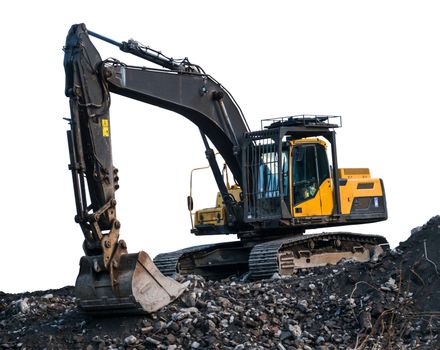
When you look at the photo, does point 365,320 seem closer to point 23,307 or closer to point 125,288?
point 125,288

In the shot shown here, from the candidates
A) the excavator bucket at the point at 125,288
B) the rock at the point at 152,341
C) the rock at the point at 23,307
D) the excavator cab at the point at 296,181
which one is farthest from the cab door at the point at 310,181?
the rock at the point at 152,341

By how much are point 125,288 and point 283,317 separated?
2030 mm

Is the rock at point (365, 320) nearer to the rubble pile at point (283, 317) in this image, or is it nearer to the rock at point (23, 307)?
the rubble pile at point (283, 317)

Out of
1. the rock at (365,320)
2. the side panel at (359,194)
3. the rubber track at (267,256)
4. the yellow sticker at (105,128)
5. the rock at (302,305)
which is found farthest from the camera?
the side panel at (359,194)

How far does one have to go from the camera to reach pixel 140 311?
12492mm

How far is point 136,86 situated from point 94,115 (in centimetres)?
151

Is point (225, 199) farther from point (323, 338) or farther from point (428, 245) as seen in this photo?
point (323, 338)

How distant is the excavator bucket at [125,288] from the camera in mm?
12531

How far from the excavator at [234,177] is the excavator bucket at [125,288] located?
43 millimetres

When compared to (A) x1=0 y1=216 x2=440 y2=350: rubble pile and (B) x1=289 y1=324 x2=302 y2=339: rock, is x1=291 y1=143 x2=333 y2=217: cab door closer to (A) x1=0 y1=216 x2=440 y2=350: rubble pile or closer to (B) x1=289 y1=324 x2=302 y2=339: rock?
(A) x1=0 y1=216 x2=440 y2=350: rubble pile

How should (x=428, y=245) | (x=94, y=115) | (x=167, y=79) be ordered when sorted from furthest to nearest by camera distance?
(x=167, y=79) < (x=428, y=245) < (x=94, y=115)

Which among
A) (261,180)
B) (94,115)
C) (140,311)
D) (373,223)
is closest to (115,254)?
(140,311)

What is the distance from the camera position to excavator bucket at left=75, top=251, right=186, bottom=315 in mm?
12531

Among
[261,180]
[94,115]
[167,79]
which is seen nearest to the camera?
[94,115]
